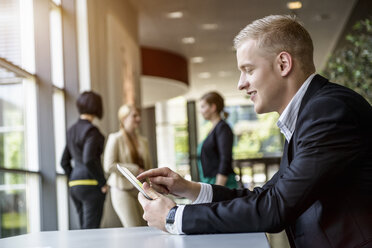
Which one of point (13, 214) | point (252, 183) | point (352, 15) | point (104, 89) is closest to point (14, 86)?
point (13, 214)

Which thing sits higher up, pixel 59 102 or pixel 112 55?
pixel 112 55

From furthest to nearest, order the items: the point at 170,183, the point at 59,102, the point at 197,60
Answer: the point at 197,60, the point at 59,102, the point at 170,183

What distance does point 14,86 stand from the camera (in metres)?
4.69

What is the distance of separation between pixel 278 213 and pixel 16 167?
3.59 meters

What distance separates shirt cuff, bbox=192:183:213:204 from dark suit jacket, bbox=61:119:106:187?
2.61 m

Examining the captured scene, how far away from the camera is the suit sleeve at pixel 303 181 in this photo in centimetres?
134

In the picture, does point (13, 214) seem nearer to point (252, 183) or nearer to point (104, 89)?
point (104, 89)

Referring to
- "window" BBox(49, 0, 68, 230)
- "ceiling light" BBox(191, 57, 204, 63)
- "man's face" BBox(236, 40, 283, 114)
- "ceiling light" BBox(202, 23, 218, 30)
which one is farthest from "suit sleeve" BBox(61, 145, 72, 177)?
"ceiling light" BBox(191, 57, 204, 63)

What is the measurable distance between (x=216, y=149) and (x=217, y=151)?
0.7 inches

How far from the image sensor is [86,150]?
429cm

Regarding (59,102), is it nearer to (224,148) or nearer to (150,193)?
(224,148)

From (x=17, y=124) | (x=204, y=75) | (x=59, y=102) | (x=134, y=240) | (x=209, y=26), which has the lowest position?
(x=134, y=240)

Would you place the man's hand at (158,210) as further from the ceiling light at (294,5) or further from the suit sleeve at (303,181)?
the ceiling light at (294,5)

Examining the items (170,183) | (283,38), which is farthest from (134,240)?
(283,38)
